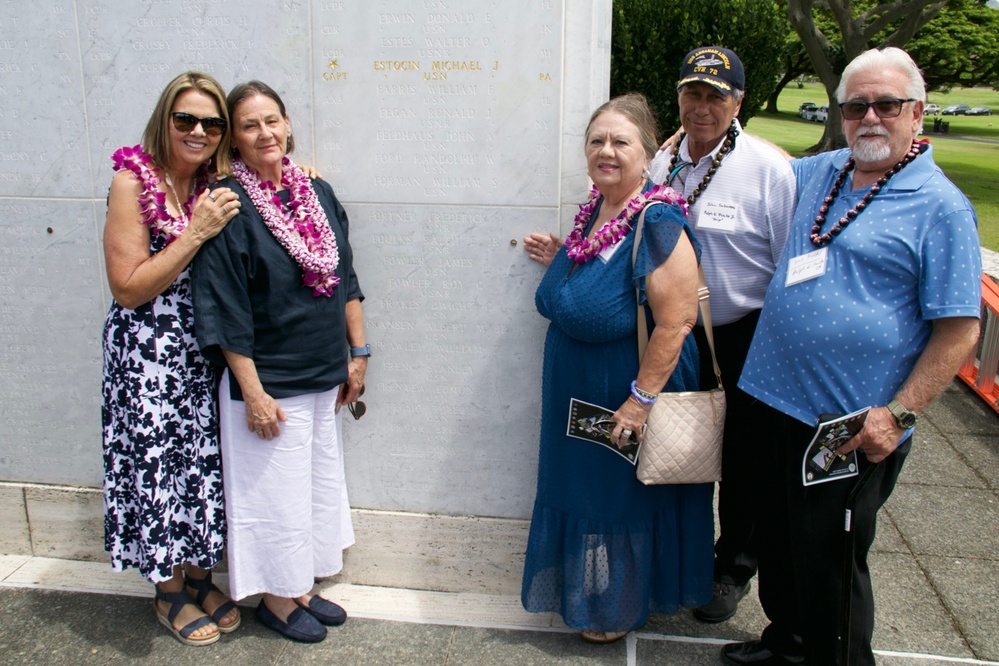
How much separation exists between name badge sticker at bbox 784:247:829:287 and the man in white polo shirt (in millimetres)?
391

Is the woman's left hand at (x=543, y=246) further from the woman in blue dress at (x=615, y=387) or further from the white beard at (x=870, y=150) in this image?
the white beard at (x=870, y=150)

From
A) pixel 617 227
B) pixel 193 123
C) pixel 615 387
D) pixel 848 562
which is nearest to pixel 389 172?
pixel 193 123

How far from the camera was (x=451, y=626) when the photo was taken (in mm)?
3496

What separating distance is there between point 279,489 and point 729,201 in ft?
6.63

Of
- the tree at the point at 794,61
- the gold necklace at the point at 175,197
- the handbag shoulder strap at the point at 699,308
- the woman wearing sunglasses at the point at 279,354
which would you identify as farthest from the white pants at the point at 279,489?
the tree at the point at 794,61

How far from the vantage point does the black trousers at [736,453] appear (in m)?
3.22

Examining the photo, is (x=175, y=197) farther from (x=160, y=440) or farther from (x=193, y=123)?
(x=160, y=440)

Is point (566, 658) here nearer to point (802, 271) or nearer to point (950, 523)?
point (802, 271)

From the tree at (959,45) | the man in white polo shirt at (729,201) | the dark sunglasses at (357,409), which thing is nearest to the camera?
the man in white polo shirt at (729,201)

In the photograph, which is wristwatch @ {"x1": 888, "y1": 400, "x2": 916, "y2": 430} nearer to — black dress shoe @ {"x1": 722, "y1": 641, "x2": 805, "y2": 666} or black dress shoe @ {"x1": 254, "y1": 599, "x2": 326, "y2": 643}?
black dress shoe @ {"x1": 722, "y1": 641, "x2": 805, "y2": 666}

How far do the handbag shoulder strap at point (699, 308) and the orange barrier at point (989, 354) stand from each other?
400cm

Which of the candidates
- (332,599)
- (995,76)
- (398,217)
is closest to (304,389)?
(398,217)

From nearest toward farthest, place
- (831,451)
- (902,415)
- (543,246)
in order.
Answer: (902,415)
(831,451)
(543,246)

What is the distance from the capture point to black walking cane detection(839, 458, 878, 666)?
8.65 feet
